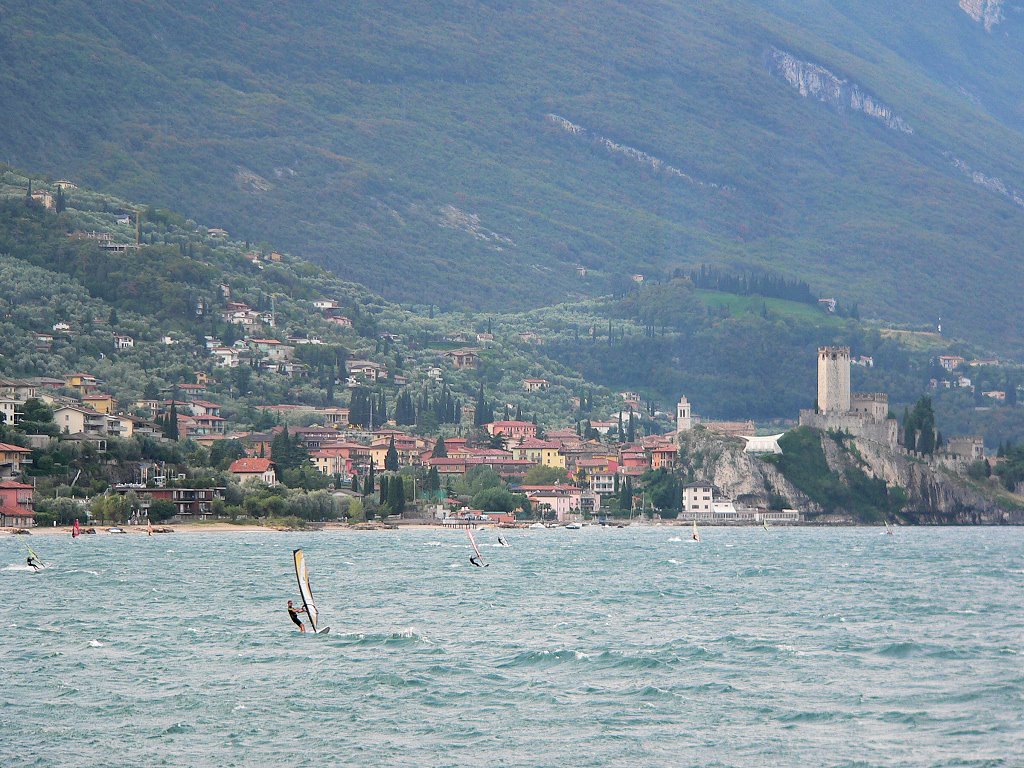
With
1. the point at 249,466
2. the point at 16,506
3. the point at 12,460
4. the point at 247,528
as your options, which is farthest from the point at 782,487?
the point at 16,506

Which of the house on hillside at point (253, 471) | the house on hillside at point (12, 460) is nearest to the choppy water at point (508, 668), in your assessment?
the house on hillside at point (12, 460)

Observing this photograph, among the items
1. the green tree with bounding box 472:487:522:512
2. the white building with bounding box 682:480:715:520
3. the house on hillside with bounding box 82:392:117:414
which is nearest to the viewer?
the green tree with bounding box 472:487:522:512

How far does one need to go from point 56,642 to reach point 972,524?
486 feet

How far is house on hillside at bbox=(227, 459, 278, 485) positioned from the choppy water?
58563 mm

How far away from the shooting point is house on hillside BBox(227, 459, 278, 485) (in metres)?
155

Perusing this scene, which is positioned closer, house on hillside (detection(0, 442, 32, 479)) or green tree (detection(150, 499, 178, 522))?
house on hillside (detection(0, 442, 32, 479))

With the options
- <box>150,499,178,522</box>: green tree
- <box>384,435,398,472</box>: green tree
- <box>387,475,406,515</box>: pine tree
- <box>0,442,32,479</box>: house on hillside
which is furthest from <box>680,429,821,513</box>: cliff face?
<box>0,442,32,479</box>: house on hillside

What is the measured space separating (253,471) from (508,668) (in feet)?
340

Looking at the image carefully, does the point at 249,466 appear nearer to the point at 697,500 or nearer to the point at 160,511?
the point at 160,511

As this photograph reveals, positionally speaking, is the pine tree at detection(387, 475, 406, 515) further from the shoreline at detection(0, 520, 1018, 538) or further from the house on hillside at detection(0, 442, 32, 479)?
the house on hillside at detection(0, 442, 32, 479)

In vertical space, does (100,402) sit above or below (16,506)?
above

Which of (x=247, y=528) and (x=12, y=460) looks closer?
(x=12, y=460)

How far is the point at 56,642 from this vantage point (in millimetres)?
61594

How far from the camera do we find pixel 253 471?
15725cm
